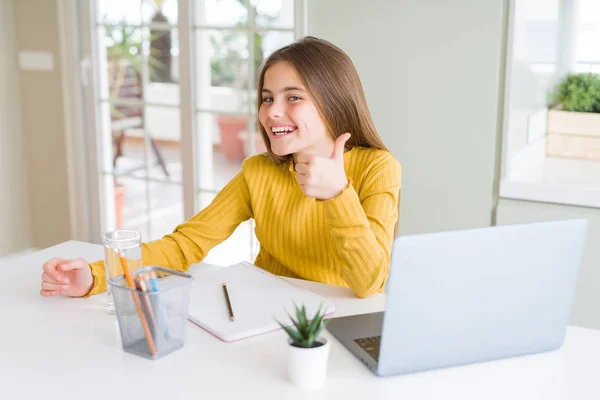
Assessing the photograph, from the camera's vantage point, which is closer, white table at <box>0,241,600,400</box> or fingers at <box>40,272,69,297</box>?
white table at <box>0,241,600,400</box>

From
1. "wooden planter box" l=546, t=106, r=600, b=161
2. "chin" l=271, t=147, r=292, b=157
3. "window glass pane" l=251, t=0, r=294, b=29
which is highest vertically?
"window glass pane" l=251, t=0, r=294, b=29

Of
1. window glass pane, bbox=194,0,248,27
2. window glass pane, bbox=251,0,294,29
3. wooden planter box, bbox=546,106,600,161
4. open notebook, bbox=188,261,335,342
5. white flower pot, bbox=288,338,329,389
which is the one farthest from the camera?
window glass pane, bbox=194,0,248,27

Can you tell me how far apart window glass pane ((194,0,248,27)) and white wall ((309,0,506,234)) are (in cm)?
49

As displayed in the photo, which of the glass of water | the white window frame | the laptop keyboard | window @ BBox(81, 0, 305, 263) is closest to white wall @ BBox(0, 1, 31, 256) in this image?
the white window frame

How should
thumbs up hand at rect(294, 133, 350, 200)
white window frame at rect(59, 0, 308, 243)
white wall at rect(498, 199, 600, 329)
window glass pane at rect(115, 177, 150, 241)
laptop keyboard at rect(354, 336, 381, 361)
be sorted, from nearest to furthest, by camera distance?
laptop keyboard at rect(354, 336, 381, 361) → thumbs up hand at rect(294, 133, 350, 200) → white wall at rect(498, 199, 600, 329) → white window frame at rect(59, 0, 308, 243) → window glass pane at rect(115, 177, 150, 241)

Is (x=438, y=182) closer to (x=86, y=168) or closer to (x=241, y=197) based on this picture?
(x=241, y=197)

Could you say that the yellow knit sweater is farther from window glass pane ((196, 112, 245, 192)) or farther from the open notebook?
window glass pane ((196, 112, 245, 192))

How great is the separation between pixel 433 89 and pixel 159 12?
1.51 metres

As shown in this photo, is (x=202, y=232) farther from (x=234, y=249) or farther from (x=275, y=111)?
(x=234, y=249)

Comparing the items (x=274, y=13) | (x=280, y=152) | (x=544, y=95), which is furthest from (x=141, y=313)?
(x=274, y=13)

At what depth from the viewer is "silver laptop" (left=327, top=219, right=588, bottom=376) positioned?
122cm

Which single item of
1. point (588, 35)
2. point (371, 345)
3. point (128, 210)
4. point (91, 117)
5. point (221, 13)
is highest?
point (221, 13)

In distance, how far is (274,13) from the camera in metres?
3.36

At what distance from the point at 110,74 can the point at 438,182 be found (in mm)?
1874
